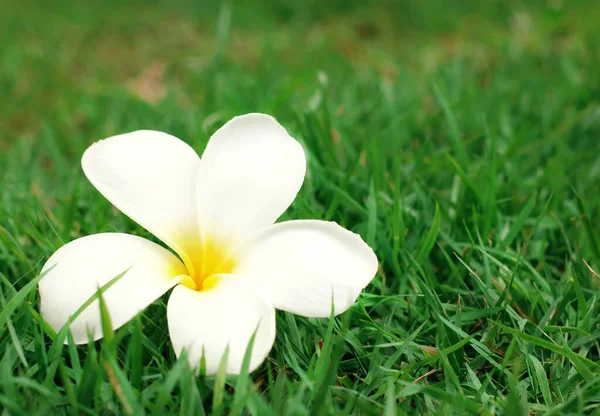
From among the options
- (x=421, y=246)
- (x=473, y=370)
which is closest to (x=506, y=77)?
(x=421, y=246)

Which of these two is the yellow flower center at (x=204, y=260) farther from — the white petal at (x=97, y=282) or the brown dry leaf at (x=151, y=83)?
the brown dry leaf at (x=151, y=83)

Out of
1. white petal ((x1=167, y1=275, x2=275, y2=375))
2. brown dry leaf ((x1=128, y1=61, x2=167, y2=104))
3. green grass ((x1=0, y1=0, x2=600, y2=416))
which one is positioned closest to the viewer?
white petal ((x1=167, y1=275, x2=275, y2=375))

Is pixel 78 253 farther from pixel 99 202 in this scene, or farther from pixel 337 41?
pixel 337 41

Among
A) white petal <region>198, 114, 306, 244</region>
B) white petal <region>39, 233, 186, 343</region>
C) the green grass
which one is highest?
white petal <region>198, 114, 306, 244</region>

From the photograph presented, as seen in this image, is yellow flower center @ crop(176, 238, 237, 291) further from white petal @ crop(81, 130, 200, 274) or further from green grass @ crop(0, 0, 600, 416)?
green grass @ crop(0, 0, 600, 416)

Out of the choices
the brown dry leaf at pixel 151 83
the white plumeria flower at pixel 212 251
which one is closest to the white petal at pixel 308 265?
the white plumeria flower at pixel 212 251

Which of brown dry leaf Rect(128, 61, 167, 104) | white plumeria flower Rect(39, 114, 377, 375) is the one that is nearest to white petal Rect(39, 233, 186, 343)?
white plumeria flower Rect(39, 114, 377, 375)

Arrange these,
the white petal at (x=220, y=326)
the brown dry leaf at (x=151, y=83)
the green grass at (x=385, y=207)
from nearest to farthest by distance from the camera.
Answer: the white petal at (x=220, y=326) → the green grass at (x=385, y=207) → the brown dry leaf at (x=151, y=83)

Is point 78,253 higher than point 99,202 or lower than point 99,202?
higher
